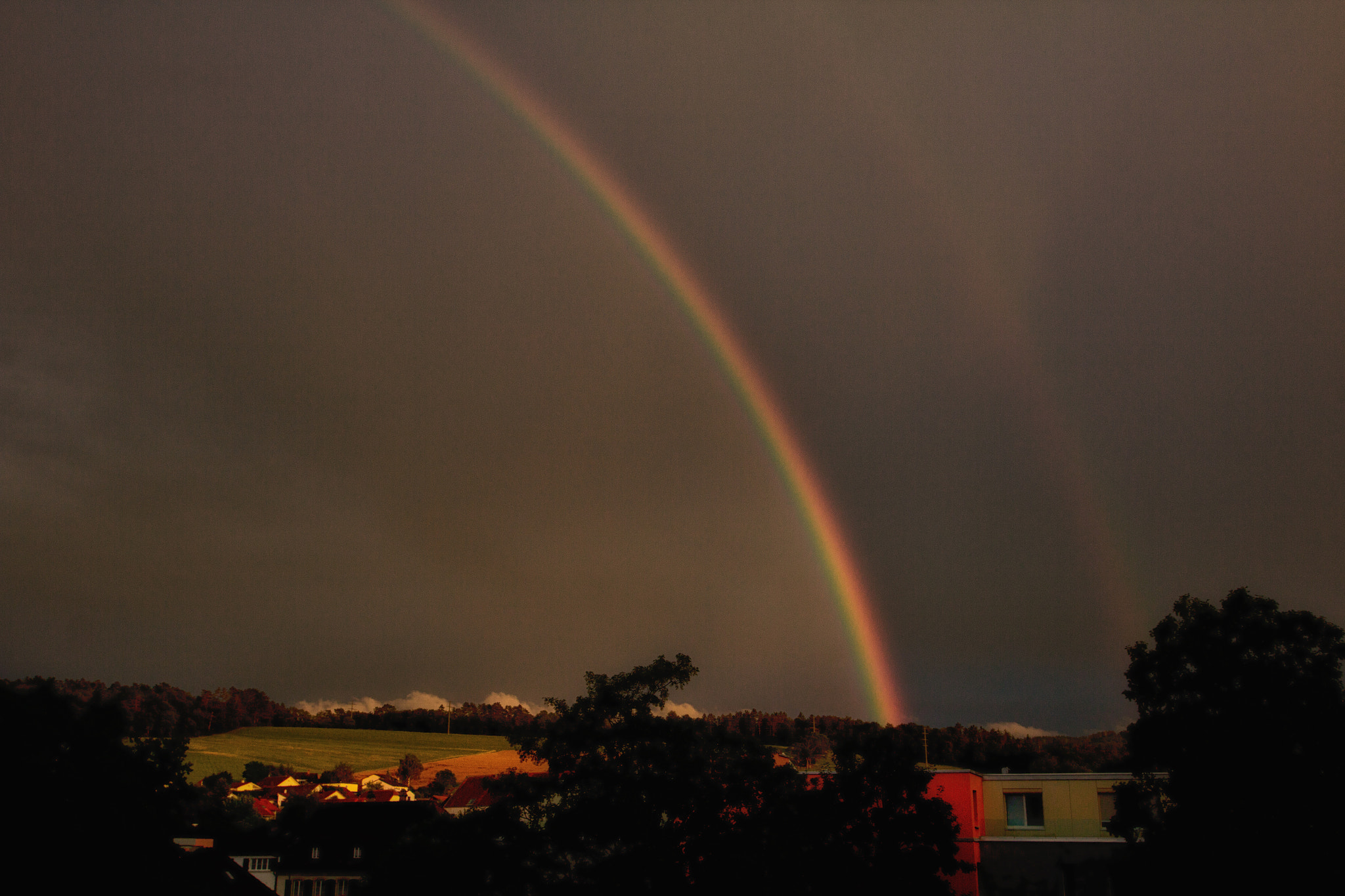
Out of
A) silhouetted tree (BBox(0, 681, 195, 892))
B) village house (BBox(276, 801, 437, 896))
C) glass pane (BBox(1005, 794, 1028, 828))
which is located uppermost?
glass pane (BBox(1005, 794, 1028, 828))

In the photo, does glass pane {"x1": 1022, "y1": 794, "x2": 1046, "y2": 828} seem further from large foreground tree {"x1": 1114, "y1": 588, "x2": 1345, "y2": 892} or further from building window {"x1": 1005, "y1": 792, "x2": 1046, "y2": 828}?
large foreground tree {"x1": 1114, "y1": 588, "x2": 1345, "y2": 892}

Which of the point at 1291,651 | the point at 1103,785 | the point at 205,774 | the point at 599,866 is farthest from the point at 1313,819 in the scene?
the point at 205,774

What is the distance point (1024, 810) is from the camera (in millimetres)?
48750

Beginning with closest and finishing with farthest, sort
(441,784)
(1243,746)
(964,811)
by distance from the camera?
(1243,746)
(964,811)
(441,784)

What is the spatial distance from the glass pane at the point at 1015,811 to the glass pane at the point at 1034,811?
0.18 meters

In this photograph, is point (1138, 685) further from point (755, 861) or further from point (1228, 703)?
point (755, 861)

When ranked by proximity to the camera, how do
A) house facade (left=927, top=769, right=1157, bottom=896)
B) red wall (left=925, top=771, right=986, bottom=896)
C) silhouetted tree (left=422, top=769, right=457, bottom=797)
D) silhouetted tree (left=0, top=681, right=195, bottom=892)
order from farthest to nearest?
silhouetted tree (left=422, top=769, right=457, bottom=797), red wall (left=925, top=771, right=986, bottom=896), house facade (left=927, top=769, right=1157, bottom=896), silhouetted tree (left=0, top=681, right=195, bottom=892)

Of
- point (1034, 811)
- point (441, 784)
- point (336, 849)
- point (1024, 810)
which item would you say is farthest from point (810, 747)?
point (1034, 811)

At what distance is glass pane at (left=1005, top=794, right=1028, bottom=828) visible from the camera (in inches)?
1912

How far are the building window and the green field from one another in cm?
8877

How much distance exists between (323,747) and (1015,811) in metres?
115

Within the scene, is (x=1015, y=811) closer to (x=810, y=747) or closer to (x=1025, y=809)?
(x=1025, y=809)

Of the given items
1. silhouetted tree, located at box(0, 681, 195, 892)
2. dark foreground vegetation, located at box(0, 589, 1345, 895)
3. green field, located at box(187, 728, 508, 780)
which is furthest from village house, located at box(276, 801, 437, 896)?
silhouetted tree, located at box(0, 681, 195, 892)

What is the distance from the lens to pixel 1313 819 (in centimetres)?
2212
